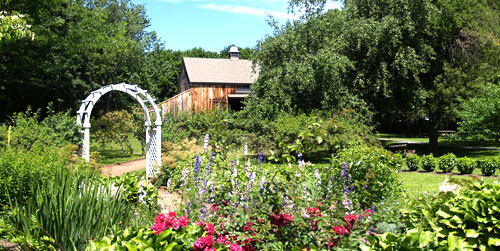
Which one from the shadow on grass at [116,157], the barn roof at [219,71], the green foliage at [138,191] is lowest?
the shadow on grass at [116,157]

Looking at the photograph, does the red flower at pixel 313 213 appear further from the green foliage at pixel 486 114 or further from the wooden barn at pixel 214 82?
the wooden barn at pixel 214 82

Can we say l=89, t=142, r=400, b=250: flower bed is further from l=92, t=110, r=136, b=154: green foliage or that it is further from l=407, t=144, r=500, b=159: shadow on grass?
l=407, t=144, r=500, b=159: shadow on grass

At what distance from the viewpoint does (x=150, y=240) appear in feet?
8.12

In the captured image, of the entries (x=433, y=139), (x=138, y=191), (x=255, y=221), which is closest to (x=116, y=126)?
(x=138, y=191)

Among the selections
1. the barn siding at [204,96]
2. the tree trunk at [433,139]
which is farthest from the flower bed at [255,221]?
the barn siding at [204,96]

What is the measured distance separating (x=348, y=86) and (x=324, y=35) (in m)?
2.25

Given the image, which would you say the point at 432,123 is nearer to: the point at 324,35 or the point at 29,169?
the point at 324,35

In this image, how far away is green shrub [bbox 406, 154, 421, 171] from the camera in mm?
12062

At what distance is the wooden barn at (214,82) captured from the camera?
2842 centimetres

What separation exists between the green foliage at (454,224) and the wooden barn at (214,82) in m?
23.7

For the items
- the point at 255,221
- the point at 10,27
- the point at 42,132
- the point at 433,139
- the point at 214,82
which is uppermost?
the point at 214,82

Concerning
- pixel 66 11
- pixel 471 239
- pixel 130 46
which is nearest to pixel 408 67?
pixel 471 239

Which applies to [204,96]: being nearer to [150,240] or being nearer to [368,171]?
[368,171]

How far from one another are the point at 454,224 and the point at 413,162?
980 centimetres
